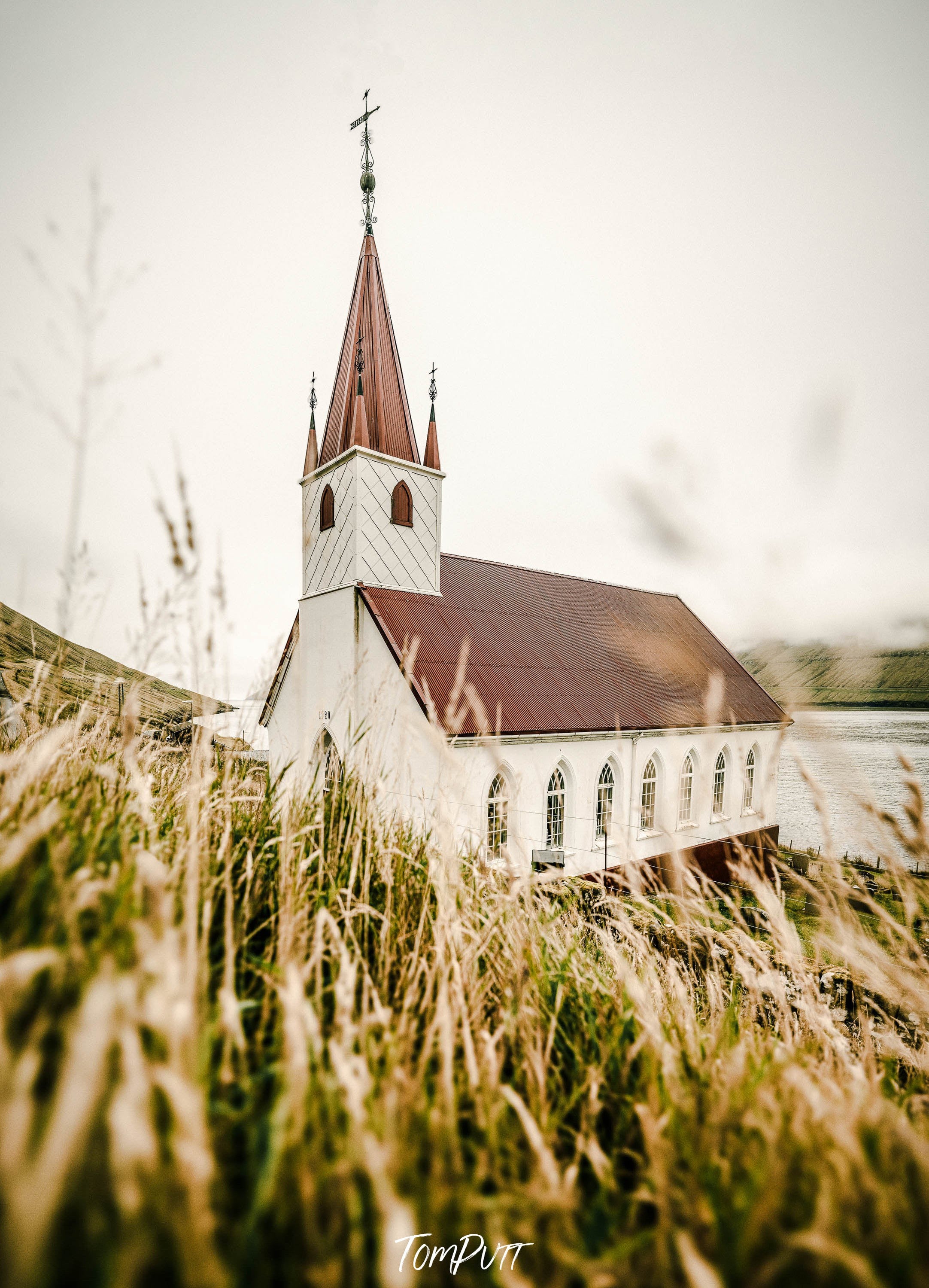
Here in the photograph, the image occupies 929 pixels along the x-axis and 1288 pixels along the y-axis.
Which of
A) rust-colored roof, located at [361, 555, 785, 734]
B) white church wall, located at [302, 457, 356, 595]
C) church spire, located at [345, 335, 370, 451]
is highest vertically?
church spire, located at [345, 335, 370, 451]

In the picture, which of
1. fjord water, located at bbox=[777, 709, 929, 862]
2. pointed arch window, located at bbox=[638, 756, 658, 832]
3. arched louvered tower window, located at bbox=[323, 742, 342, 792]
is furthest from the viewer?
pointed arch window, located at bbox=[638, 756, 658, 832]

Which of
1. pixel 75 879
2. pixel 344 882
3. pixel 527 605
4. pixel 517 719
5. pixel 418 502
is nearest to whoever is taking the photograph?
pixel 75 879

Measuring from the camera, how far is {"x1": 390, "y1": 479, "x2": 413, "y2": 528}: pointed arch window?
563 inches

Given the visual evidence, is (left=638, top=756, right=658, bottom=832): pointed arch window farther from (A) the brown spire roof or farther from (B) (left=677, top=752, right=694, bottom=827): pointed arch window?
(A) the brown spire roof

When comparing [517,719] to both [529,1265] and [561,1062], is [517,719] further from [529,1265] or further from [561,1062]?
[529,1265]

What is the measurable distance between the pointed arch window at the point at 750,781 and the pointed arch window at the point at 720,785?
1.49 metres

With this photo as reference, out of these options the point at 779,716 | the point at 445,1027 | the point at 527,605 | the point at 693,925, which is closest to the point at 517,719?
the point at 527,605

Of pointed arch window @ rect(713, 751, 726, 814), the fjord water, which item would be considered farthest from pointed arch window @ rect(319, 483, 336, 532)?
pointed arch window @ rect(713, 751, 726, 814)

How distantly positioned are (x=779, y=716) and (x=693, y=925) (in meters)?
23.0

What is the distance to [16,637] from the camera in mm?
3252

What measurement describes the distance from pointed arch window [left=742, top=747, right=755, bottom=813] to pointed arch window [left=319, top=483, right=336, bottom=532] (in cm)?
1646

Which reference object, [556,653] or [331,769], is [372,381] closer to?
[556,653]

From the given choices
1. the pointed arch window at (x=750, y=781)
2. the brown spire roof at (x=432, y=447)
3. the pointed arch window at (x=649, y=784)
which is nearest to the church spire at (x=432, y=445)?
the brown spire roof at (x=432, y=447)

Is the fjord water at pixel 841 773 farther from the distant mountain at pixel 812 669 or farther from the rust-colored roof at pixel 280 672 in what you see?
the rust-colored roof at pixel 280 672
